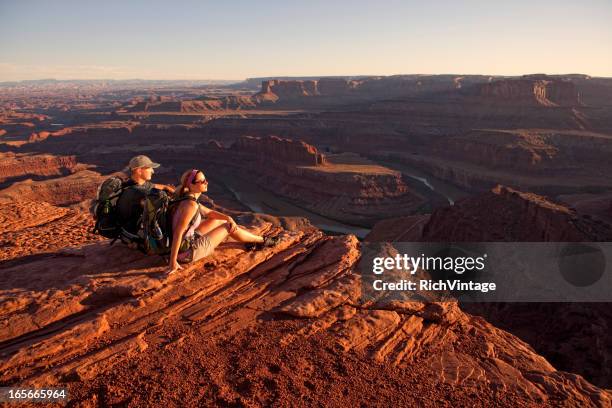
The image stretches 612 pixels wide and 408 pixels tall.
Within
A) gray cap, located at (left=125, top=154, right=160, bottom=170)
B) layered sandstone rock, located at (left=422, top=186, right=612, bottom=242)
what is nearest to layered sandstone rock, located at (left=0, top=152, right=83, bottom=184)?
layered sandstone rock, located at (left=422, top=186, right=612, bottom=242)

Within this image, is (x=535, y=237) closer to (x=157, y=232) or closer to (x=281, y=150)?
(x=157, y=232)

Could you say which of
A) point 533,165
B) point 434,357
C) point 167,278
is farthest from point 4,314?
point 533,165

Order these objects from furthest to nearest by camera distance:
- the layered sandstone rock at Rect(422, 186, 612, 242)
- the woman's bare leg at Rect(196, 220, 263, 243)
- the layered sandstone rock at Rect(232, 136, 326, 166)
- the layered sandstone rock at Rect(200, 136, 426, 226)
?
the layered sandstone rock at Rect(232, 136, 326, 166) → the layered sandstone rock at Rect(200, 136, 426, 226) → the layered sandstone rock at Rect(422, 186, 612, 242) → the woman's bare leg at Rect(196, 220, 263, 243)

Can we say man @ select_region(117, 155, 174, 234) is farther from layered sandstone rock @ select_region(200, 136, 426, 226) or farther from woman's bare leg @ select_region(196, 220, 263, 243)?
layered sandstone rock @ select_region(200, 136, 426, 226)

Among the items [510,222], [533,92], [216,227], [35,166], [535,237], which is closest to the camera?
[216,227]

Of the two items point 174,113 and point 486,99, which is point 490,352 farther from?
point 174,113

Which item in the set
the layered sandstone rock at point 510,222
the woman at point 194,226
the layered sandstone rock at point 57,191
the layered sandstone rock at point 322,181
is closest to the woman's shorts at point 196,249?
the woman at point 194,226

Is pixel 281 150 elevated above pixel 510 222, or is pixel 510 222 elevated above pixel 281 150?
pixel 281 150

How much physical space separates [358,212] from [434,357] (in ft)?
123

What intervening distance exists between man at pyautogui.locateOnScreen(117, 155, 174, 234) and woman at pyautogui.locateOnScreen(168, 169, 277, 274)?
0.55 metres

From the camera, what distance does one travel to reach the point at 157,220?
5.92 metres

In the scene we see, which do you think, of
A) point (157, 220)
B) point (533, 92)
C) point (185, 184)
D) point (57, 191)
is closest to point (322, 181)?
point (57, 191)

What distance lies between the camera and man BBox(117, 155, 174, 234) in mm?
6010

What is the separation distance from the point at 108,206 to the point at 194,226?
1.40 m
